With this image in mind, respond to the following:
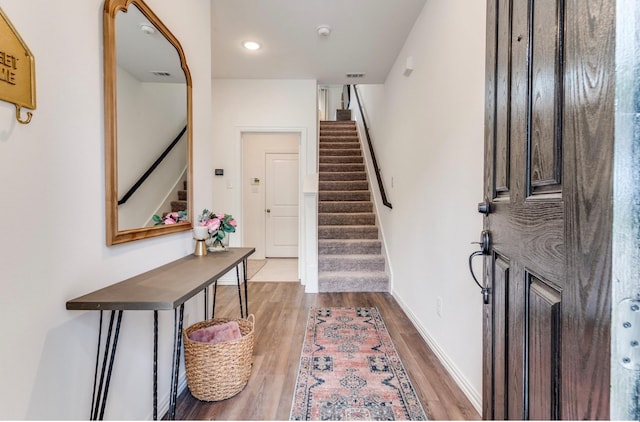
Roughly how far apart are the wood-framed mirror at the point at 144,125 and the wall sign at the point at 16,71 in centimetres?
30

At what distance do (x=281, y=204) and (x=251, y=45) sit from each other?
3023 millimetres

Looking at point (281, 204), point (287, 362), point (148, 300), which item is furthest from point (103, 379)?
point (281, 204)

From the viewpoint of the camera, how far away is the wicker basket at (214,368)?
1.60 metres

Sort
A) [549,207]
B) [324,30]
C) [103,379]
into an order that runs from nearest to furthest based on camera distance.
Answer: [549,207] → [103,379] → [324,30]

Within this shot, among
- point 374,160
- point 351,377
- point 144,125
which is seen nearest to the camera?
point 144,125

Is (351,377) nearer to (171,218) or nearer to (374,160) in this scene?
(171,218)

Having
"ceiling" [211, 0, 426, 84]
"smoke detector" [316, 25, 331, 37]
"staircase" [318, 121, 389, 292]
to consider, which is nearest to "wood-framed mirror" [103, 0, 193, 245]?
"ceiling" [211, 0, 426, 84]

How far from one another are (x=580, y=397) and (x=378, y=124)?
14.1ft

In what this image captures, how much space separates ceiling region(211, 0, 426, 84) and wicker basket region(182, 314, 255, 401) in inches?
95.6

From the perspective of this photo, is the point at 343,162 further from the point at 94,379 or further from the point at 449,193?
the point at 94,379

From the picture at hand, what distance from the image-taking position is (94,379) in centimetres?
107

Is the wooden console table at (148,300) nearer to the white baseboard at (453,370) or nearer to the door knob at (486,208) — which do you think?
the door knob at (486,208)

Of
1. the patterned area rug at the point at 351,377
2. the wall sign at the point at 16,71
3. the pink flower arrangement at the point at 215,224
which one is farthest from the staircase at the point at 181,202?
the patterned area rug at the point at 351,377

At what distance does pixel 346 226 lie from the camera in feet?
14.4
